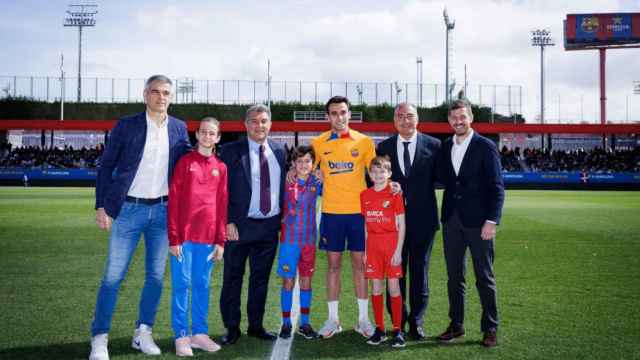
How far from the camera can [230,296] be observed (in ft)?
16.2

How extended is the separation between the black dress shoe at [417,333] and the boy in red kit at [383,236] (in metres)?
0.20

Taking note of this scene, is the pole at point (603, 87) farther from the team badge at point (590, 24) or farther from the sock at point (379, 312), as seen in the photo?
the sock at point (379, 312)

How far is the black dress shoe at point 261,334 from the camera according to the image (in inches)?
194

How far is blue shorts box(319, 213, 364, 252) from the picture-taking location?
16.9 feet

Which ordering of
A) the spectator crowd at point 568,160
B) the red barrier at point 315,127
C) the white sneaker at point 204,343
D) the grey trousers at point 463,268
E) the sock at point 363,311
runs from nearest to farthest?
the white sneaker at point 204,343 → the grey trousers at point 463,268 → the sock at point 363,311 → the red barrier at point 315,127 → the spectator crowd at point 568,160

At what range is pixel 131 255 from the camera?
455 cm

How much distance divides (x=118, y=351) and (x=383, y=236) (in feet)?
7.73

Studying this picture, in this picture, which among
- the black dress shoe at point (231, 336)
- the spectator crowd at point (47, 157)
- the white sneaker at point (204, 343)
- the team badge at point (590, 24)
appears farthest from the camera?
the team badge at point (590, 24)

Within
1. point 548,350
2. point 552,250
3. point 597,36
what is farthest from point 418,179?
point 597,36

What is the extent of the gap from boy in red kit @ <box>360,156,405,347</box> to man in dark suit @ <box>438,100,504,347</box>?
0.52 meters

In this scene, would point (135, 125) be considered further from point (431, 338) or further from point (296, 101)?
point (296, 101)

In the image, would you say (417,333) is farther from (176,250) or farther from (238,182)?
(176,250)

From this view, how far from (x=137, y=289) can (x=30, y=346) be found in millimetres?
2262

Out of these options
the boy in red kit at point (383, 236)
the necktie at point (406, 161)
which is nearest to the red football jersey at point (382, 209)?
the boy in red kit at point (383, 236)
